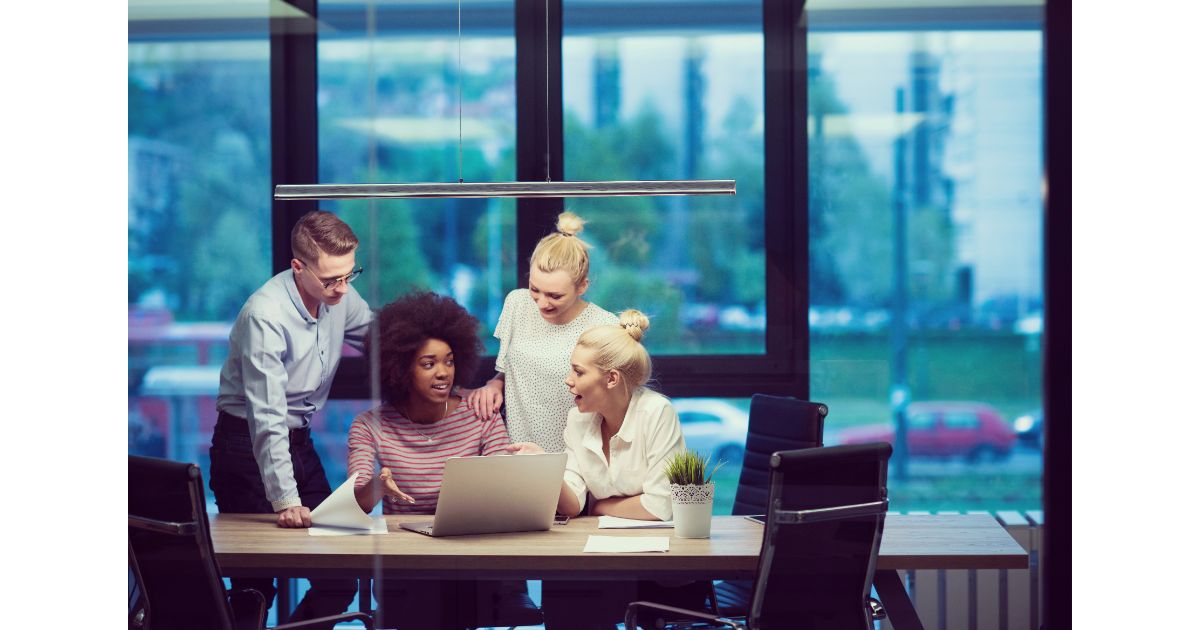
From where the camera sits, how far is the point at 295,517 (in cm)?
395

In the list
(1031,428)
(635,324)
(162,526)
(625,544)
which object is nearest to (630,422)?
(635,324)

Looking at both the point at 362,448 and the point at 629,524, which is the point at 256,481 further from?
the point at 629,524

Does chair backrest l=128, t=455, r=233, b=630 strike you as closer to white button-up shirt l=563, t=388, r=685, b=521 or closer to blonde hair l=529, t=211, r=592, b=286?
white button-up shirt l=563, t=388, r=685, b=521

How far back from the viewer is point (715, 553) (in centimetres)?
353

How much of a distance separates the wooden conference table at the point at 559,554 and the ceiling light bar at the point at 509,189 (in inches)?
45.2

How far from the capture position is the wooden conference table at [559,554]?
3.59 metres

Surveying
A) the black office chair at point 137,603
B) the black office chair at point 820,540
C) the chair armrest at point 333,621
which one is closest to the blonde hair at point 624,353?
the black office chair at point 820,540

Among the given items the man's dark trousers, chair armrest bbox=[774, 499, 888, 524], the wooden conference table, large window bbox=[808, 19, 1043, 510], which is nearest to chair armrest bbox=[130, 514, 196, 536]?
the wooden conference table

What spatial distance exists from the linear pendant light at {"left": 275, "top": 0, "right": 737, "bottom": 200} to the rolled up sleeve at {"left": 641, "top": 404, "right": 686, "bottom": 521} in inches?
31.0

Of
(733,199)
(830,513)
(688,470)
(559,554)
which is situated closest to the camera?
(830,513)

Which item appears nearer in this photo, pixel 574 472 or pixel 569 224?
pixel 574 472

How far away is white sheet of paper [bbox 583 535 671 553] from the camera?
3617 mm

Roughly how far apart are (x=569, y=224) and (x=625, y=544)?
3.92 ft
